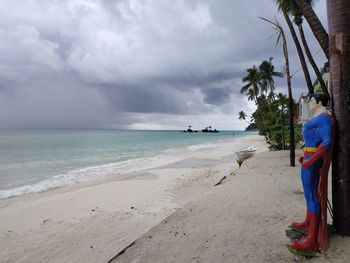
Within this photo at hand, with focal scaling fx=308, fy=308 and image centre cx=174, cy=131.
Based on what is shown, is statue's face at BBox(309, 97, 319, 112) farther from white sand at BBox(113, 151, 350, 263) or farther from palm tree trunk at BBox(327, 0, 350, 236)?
white sand at BBox(113, 151, 350, 263)

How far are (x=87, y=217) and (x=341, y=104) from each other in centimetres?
698

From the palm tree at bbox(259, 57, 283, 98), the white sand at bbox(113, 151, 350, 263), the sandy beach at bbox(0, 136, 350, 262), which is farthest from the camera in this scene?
the palm tree at bbox(259, 57, 283, 98)

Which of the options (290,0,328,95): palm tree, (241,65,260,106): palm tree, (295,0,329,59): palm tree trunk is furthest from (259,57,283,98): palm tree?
(295,0,329,59): palm tree trunk

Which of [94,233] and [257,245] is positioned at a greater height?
[257,245]

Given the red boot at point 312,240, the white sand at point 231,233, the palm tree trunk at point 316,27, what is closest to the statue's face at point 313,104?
the palm tree trunk at point 316,27

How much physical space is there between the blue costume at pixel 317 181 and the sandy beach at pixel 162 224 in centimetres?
21

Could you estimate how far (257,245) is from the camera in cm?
429

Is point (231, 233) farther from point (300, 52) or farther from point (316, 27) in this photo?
point (300, 52)

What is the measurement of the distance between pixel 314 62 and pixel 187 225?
11574 mm

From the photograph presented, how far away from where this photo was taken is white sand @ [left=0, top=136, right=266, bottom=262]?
5766 millimetres

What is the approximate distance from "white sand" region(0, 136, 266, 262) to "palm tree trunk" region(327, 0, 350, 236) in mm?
3548

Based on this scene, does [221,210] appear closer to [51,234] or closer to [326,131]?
[326,131]

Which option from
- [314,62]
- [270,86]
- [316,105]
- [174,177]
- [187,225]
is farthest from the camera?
[270,86]

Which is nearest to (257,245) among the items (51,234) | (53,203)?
(51,234)
